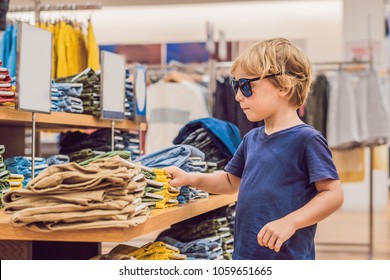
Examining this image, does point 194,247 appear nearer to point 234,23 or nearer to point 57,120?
point 57,120

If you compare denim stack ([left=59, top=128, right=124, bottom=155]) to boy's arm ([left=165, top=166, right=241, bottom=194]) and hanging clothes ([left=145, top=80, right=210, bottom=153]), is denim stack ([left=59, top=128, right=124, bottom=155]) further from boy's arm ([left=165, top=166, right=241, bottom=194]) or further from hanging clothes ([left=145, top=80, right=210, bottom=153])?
hanging clothes ([left=145, top=80, right=210, bottom=153])

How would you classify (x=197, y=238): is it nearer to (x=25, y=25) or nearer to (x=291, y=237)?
(x=291, y=237)

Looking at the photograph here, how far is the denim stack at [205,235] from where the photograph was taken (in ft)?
8.45

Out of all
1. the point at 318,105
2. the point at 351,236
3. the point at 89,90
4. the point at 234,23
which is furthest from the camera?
the point at 234,23

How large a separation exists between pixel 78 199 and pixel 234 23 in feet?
27.2

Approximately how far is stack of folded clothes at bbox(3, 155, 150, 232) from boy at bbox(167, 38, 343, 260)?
0.39m

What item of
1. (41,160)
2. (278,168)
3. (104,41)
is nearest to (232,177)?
(278,168)

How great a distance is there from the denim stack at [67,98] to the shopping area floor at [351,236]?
2.99 m

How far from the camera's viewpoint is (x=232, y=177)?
2176 millimetres

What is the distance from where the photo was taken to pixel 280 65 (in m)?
1.89

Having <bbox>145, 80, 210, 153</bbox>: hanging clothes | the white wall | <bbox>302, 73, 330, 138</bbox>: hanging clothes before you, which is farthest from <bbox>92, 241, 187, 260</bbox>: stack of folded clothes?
the white wall

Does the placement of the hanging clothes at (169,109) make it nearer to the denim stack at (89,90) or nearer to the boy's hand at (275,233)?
the denim stack at (89,90)

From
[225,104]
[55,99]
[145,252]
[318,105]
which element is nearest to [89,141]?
[55,99]

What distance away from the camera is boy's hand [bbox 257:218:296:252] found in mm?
1731
